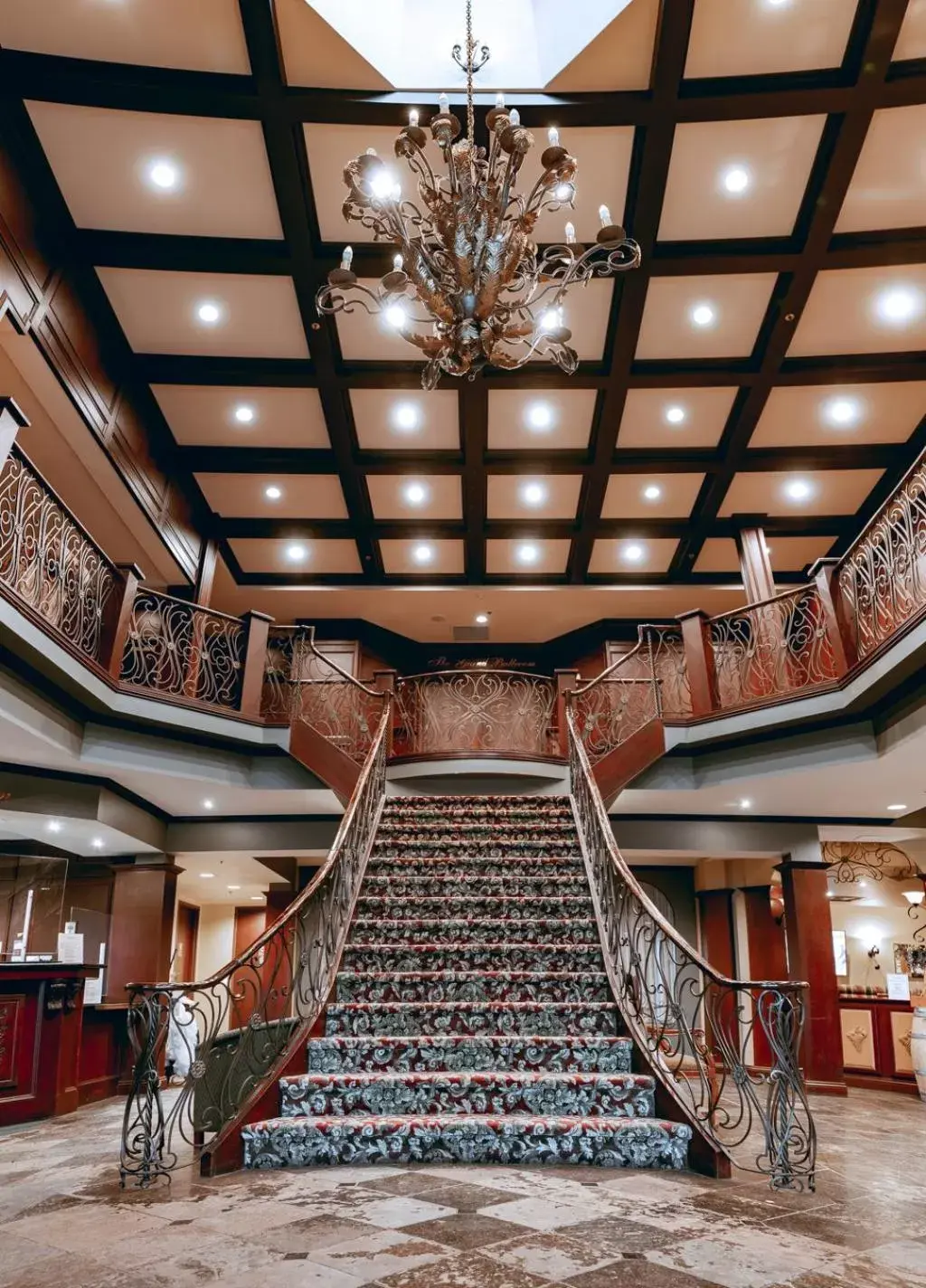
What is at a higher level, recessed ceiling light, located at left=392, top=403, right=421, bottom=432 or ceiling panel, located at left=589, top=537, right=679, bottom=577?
recessed ceiling light, located at left=392, top=403, right=421, bottom=432

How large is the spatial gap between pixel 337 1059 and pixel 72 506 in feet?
22.4

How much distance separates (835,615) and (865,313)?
113 inches

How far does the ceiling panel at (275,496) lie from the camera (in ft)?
33.7

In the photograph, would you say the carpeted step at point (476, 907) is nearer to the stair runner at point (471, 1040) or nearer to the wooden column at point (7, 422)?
the stair runner at point (471, 1040)

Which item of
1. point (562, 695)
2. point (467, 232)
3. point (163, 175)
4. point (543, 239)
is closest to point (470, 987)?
point (467, 232)

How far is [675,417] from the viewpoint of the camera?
9258mm

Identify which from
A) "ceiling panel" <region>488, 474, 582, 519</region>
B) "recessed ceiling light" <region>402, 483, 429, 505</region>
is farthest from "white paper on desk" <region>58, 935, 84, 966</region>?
"ceiling panel" <region>488, 474, 582, 519</region>

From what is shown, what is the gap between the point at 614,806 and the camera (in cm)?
982

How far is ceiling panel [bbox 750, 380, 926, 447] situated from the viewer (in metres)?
8.70

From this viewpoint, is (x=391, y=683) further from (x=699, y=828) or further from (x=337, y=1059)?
(x=337, y=1059)

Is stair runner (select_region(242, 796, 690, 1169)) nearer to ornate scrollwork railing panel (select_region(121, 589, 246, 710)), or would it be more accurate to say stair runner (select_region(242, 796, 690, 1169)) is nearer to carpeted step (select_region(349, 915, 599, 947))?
carpeted step (select_region(349, 915, 599, 947))

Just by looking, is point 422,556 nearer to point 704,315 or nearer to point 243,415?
point 243,415

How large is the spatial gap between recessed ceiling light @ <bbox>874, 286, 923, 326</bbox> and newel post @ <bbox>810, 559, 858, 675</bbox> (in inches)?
94.3

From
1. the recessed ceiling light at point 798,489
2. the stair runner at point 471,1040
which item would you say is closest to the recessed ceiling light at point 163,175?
the stair runner at point 471,1040
